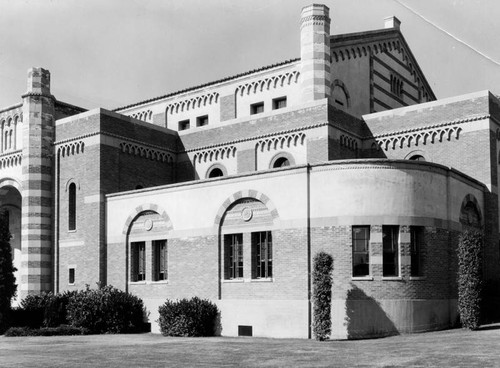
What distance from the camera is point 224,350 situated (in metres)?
21.9

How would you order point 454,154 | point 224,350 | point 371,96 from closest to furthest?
point 224,350, point 454,154, point 371,96

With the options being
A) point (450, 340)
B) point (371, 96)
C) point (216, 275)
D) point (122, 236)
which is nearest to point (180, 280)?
point (216, 275)

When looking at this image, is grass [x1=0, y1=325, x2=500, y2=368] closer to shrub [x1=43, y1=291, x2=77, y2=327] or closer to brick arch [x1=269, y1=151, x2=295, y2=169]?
shrub [x1=43, y1=291, x2=77, y2=327]

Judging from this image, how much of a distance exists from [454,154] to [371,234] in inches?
364

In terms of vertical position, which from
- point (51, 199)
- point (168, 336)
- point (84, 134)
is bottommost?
point (168, 336)

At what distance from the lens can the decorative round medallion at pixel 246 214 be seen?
29219 mm

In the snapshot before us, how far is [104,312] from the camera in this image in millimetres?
31156

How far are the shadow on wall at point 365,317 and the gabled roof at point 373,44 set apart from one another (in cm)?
1596

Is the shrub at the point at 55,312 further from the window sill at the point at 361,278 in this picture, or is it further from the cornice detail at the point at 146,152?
the window sill at the point at 361,278

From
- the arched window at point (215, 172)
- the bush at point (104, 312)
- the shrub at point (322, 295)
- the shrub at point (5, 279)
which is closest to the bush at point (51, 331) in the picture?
the bush at point (104, 312)

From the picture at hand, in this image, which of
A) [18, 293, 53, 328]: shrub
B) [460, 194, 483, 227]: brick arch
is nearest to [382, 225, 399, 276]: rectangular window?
[460, 194, 483, 227]: brick arch

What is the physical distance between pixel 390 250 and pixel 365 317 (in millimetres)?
2765

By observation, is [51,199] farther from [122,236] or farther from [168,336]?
[168,336]

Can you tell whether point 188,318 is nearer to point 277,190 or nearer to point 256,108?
point 277,190
